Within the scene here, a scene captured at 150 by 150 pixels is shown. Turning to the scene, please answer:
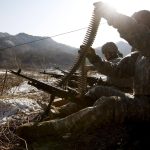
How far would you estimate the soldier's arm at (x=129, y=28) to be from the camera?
5.36 meters

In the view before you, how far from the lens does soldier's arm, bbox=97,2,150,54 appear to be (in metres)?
5.36

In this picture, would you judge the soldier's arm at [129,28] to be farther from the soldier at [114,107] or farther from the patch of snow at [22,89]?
the patch of snow at [22,89]

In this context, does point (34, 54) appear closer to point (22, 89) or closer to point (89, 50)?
point (22, 89)

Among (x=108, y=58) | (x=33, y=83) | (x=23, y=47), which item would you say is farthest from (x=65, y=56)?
(x=33, y=83)

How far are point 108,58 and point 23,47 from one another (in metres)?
49.7

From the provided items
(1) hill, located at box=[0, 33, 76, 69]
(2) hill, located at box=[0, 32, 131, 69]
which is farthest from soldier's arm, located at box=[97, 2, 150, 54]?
(1) hill, located at box=[0, 33, 76, 69]

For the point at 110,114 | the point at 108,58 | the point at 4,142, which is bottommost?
the point at 4,142

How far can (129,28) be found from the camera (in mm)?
5375

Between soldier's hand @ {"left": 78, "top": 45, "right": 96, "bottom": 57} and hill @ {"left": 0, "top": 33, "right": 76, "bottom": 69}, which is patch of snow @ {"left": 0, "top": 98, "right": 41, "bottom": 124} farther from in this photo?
hill @ {"left": 0, "top": 33, "right": 76, "bottom": 69}

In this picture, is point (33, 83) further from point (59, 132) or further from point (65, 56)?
point (65, 56)

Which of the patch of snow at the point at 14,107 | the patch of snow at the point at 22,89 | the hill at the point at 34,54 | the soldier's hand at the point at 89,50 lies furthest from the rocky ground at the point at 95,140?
the hill at the point at 34,54

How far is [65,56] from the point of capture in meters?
54.1

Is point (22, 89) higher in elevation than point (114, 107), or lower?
lower

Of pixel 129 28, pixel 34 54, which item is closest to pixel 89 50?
pixel 129 28
